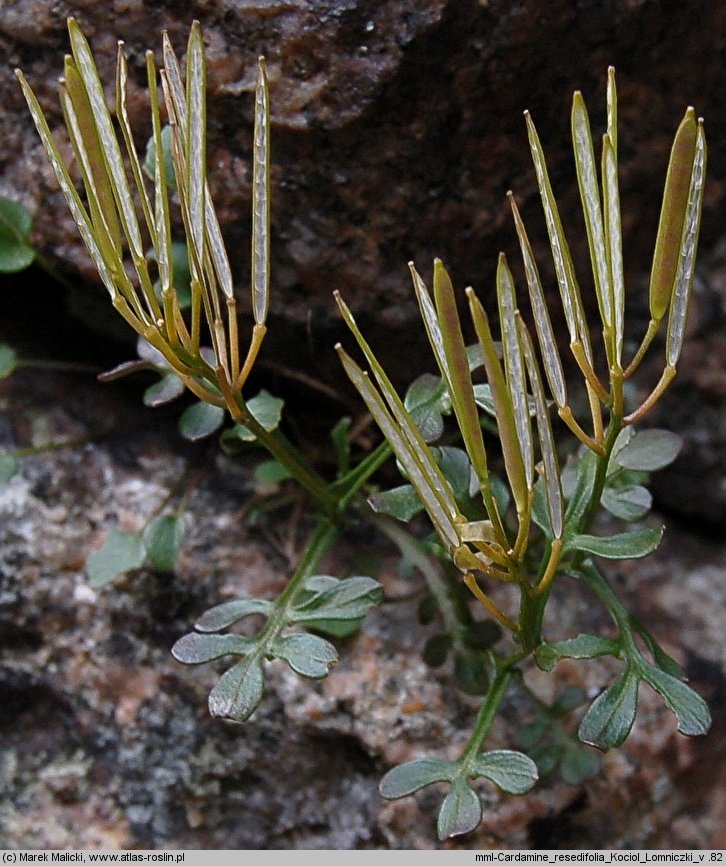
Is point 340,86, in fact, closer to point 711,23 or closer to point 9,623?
point 711,23

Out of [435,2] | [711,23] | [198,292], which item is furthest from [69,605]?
[711,23]

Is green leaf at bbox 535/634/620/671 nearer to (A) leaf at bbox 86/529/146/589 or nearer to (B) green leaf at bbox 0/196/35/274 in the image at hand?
(A) leaf at bbox 86/529/146/589

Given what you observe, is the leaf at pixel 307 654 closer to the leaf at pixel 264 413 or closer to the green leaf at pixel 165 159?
the leaf at pixel 264 413

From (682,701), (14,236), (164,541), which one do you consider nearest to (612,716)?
(682,701)

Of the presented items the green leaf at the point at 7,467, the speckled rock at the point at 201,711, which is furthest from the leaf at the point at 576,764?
the green leaf at the point at 7,467

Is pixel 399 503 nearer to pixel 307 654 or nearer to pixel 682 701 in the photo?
pixel 307 654

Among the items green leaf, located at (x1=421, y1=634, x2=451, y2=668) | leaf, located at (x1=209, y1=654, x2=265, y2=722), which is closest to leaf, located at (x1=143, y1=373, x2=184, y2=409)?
leaf, located at (x1=209, y1=654, x2=265, y2=722)

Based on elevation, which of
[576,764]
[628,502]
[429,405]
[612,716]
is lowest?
[576,764]
